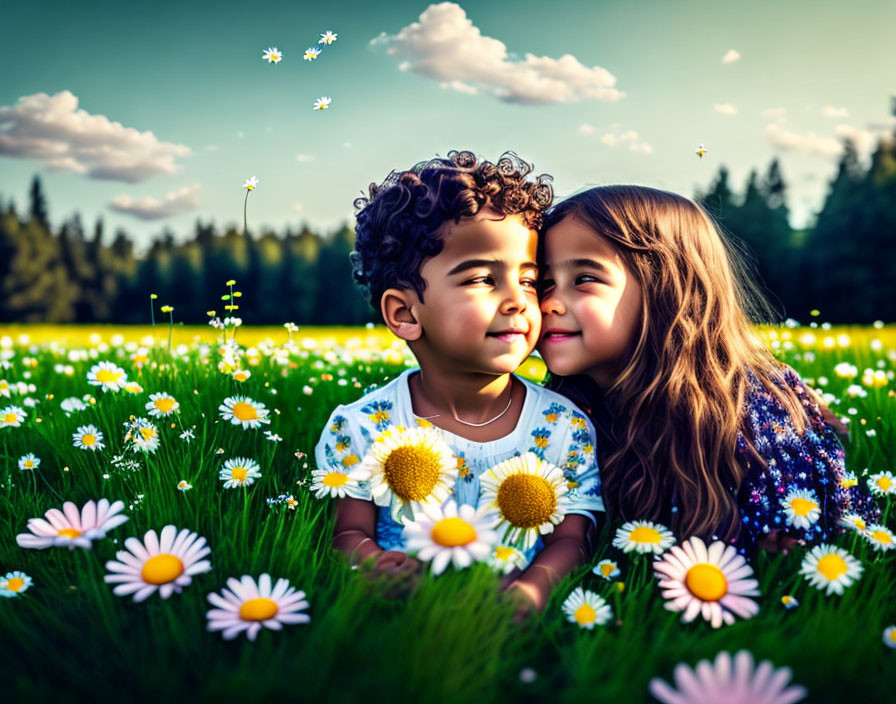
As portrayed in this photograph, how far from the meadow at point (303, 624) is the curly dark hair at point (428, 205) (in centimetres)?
80

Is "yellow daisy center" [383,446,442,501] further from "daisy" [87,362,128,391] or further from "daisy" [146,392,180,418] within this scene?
"daisy" [87,362,128,391]

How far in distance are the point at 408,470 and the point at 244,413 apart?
90 cm

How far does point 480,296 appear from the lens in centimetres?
224

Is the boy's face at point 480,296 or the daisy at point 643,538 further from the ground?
the boy's face at point 480,296

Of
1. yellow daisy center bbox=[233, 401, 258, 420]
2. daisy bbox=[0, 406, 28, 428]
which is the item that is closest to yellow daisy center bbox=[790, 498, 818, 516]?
yellow daisy center bbox=[233, 401, 258, 420]

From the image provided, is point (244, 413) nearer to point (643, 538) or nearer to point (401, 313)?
point (401, 313)

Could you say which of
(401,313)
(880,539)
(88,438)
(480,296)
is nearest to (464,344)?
(480,296)

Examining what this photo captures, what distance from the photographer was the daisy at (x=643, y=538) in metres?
2.04

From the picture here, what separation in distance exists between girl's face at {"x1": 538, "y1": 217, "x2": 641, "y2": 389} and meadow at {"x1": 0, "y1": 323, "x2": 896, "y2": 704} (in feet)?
2.07

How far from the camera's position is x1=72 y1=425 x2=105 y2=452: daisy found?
9.12 ft

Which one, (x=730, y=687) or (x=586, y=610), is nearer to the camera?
(x=730, y=687)

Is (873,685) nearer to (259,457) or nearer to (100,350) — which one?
(259,457)

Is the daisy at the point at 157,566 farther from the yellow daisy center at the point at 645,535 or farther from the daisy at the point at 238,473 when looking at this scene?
the yellow daisy center at the point at 645,535

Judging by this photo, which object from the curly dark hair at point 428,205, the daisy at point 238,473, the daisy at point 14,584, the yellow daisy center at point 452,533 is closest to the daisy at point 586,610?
the yellow daisy center at point 452,533
